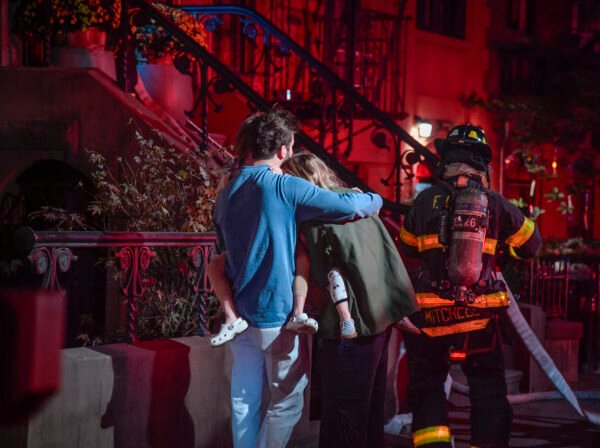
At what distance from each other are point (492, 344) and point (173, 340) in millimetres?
1817

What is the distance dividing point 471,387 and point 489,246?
0.81m

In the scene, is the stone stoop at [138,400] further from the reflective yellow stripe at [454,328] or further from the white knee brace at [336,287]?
the white knee brace at [336,287]

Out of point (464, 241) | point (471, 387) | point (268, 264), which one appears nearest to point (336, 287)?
point (268, 264)

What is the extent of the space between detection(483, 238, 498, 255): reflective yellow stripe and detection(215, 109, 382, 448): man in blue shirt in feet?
3.76

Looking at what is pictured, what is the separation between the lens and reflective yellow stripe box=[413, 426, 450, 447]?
5680mm

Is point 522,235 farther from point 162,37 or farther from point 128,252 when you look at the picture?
point 162,37

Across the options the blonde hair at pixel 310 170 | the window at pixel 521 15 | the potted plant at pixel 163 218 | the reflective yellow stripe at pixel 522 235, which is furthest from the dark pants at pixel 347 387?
the window at pixel 521 15

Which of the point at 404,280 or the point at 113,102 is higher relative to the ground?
the point at 113,102

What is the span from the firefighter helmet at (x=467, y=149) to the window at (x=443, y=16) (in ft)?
38.7

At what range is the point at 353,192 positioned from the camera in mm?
4812

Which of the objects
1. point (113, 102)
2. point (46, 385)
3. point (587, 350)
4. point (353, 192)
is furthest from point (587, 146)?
point (46, 385)

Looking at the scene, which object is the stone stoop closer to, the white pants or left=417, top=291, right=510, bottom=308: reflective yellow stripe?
the white pants

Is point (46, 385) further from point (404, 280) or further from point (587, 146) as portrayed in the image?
point (587, 146)

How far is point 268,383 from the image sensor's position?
4.79m
